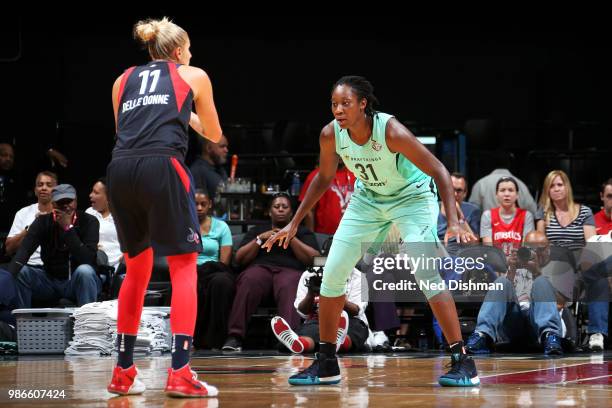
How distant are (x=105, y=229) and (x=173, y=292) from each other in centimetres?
482

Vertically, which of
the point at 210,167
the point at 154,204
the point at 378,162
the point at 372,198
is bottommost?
the point at 154,204

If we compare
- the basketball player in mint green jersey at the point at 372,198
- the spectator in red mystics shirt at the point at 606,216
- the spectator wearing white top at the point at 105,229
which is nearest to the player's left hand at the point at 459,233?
the basketball player in mint green jersey at the point at 372,198

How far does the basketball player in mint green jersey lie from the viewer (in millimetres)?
4785

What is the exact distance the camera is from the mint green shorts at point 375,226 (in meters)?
4.90

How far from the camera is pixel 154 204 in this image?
4.25 meters

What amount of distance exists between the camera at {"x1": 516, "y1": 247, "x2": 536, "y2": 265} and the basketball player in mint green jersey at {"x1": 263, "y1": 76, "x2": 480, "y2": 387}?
3.15 metres

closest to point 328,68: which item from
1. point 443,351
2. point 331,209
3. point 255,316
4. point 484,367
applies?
point 331,209

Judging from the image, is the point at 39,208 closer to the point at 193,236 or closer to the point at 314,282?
the point at 314,282

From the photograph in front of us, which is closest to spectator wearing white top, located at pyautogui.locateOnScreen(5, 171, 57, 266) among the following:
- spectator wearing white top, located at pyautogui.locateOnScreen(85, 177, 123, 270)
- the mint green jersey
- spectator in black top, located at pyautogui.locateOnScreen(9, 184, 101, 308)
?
spectator wearing white top, located at pyautogui.locateOnScreen(85, 177, 123, 270)

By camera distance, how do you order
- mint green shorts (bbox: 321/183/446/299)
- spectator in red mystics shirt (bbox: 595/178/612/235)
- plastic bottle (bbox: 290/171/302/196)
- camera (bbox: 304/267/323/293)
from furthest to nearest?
plastic bottle (bbox: 290/171/302/196) < spectator in red mystics shirt (bbox: 595/178/612/235) < camera (bbox: 304/267/323/293) < mint green shorts (bbox: 321/183/446/299)

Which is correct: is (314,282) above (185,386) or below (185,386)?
above

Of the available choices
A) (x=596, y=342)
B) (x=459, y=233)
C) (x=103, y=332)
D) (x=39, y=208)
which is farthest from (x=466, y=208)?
(x=459, y=233)

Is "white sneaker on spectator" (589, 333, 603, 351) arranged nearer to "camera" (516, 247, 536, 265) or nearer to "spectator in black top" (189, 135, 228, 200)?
"camera" (516, 247, 536, 265)

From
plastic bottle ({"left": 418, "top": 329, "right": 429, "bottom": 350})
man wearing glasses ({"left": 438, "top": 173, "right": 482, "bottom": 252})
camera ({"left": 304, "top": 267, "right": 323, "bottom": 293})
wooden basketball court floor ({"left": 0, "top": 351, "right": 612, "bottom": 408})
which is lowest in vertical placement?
wooden basketball court floor ({"left": 0, "top": 351, "right": 612, "bottom": 408})
